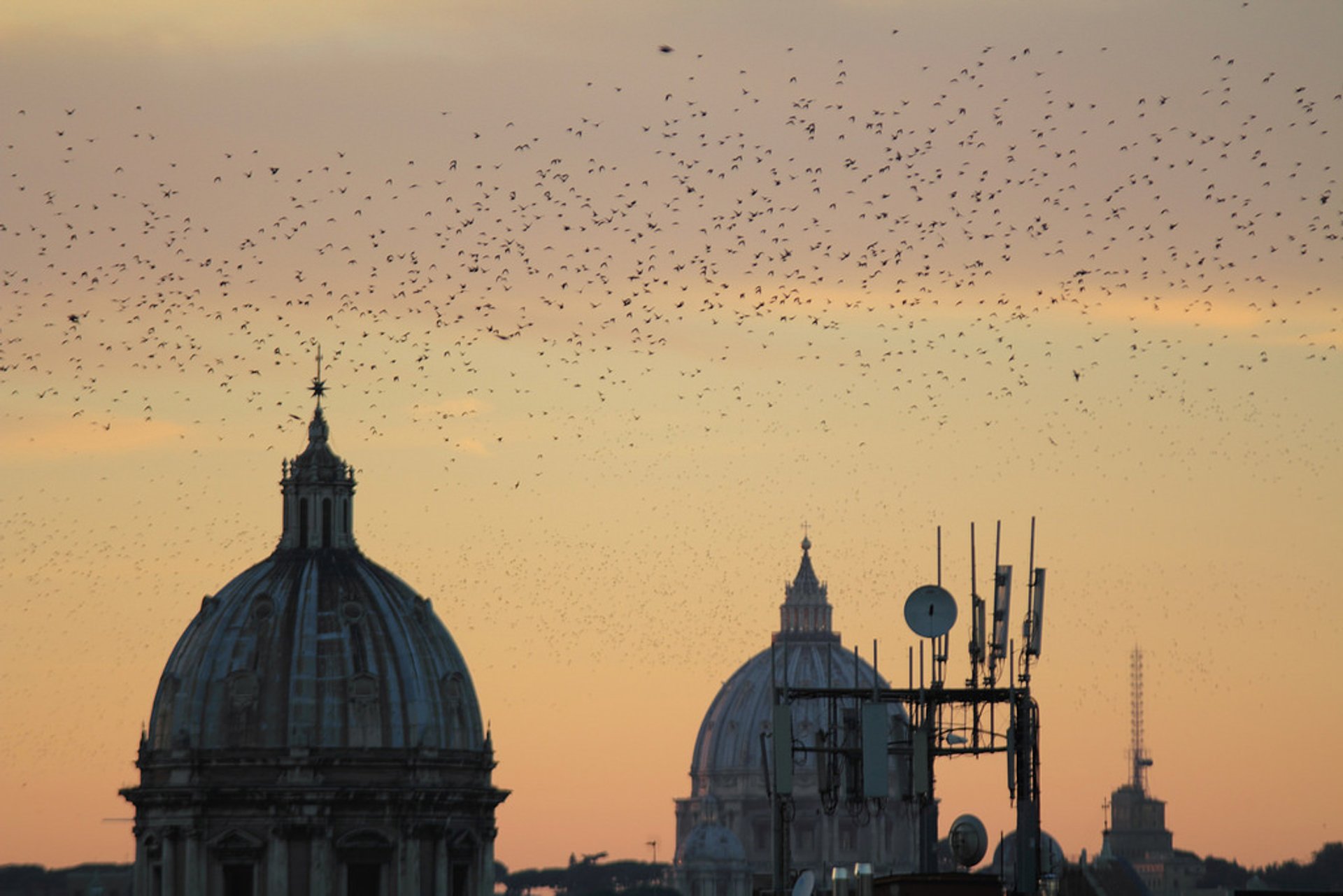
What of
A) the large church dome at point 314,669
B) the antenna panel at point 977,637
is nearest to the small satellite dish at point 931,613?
the antenna panel at point 977,637

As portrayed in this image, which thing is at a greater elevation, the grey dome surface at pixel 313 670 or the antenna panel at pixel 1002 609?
the grey dome surface at pixel 313 670

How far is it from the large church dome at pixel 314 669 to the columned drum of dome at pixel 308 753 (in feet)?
0.20

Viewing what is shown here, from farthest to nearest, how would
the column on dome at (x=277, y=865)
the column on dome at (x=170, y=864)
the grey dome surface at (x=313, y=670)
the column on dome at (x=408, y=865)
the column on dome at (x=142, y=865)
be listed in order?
the column on dome at (x=142, y=865), the grey dome surface at (x=313, y=670), the column on dome at (x=408, y=865), the column on dome at (x=170, y=864), the column on dome at (x=277, y=865)

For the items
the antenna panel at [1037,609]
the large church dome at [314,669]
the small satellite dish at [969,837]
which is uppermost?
the large church dome at [314,669]

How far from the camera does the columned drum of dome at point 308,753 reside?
15025 centimetres

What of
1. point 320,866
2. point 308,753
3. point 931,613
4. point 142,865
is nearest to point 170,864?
point 142,865

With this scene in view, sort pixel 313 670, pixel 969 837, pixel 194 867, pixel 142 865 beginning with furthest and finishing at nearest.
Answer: pixel 142 865 < pixel 313 670 < pixel 194 867 < pixel 969 837

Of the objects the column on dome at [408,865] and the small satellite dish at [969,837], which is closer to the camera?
the small satellite dish at [969,837]

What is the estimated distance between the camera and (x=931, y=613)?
73.2 m

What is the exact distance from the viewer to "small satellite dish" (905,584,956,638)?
73.1 m

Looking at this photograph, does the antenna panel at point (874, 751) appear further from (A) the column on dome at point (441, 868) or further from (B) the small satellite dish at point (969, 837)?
(A) the column on dome at point (441, 868)

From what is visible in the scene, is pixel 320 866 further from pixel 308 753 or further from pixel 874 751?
pixel 874 751

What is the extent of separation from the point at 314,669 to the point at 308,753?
11.8ft

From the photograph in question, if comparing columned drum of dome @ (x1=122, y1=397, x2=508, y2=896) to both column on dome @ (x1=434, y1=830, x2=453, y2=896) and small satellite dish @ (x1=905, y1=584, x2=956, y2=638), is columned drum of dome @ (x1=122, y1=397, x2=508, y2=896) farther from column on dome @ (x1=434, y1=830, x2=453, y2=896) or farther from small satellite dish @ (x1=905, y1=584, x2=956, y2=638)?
small satellite dish @ (x1=905, y1=584, x2=956, y2=638)
